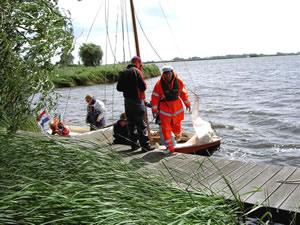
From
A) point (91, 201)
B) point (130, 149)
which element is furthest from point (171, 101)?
point (91, 201)

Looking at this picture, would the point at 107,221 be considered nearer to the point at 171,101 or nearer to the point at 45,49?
the point at 45,49

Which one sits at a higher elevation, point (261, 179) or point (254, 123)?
point (261, 179)

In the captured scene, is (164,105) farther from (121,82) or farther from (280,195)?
(280,195)

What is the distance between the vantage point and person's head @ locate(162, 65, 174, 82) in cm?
602

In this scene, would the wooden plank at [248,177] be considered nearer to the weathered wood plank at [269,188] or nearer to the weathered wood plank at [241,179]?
the weathered wood plank at [241,179]

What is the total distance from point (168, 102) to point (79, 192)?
4179mm

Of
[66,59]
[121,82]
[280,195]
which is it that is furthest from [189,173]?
[121,82]

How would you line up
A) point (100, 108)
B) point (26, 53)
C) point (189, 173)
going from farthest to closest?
point (100, 108), point (189, 173), point (26, 53)

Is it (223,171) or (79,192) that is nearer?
(79,192)

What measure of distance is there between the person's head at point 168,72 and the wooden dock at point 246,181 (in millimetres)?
1456

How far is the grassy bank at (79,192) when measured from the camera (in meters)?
2.07

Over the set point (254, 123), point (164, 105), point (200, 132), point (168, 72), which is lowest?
point (254, 123)

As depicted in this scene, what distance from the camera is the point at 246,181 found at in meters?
4.27

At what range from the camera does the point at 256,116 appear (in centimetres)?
1466
